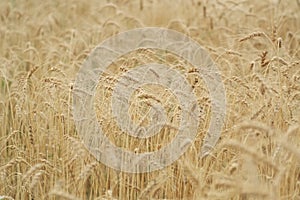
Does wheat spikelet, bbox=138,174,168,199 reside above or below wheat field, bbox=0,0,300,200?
below

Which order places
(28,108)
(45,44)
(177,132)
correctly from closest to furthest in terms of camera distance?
1. (177,132)
2. (28,108)
3. (45,44)

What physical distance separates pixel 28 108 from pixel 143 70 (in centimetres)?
69

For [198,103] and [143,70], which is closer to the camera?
[198,103]

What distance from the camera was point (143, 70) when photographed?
330cm

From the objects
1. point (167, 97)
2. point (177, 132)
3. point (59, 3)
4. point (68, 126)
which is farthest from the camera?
point (59, 3)

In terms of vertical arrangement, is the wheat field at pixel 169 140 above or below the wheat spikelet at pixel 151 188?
above

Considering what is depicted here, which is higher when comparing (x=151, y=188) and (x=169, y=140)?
(x=169, y=140)

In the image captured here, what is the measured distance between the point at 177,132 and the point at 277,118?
0.50 meters

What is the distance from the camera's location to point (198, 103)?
2.71 m

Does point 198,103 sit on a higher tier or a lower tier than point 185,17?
lower

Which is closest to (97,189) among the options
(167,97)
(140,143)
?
(140,143)

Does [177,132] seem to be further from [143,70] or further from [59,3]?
[59,3]

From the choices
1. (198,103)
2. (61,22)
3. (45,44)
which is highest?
(61,22)

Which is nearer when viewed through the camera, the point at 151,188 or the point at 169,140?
the point at 151,188
